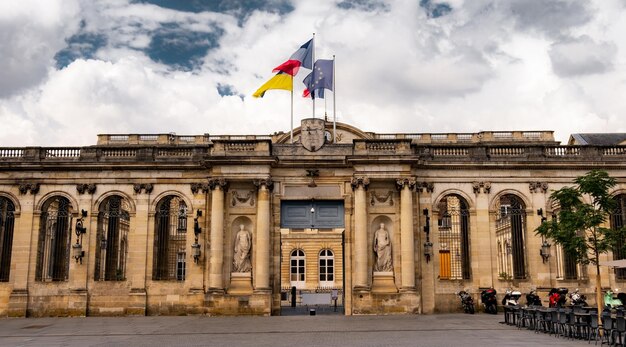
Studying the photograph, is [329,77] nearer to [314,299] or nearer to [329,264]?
[314,299]

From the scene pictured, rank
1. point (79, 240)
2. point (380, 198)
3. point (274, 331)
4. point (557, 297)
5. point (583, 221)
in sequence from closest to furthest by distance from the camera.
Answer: point (583, 221)
point (274, 331)
point (557, 297)
point (380, 198)
point (79, 240)

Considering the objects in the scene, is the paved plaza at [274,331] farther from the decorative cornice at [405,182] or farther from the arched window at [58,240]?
the decorative cornice at [405,182]

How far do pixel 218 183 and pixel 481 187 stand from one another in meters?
12.3

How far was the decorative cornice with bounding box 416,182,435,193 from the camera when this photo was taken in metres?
29.3

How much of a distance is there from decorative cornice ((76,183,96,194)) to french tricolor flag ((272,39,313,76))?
34.1ft

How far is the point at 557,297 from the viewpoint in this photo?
2595 cm

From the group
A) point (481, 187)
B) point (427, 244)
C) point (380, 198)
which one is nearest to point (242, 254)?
point (380, 198)

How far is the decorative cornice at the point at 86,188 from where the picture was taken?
29594mm

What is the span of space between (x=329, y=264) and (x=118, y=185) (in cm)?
2593

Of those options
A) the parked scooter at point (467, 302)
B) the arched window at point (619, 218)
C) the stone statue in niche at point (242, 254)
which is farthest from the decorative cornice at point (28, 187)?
the arched window at point (619, 218)

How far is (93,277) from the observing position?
2908 cm

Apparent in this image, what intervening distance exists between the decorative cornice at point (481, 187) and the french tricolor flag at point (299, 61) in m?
9.92

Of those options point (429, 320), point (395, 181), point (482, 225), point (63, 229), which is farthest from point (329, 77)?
point (63, 229)

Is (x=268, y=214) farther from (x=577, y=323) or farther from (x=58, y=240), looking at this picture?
(x=577, y=323)
